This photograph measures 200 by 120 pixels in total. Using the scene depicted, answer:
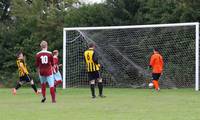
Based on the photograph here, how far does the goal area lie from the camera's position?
2788cm

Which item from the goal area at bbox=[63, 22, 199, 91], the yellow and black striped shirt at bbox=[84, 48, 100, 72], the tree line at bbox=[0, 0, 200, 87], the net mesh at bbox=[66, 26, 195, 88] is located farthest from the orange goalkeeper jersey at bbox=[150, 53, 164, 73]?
the tree line at bbox=[0, 0, 200, 87]

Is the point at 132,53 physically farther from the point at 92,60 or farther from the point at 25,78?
the point at 92,60

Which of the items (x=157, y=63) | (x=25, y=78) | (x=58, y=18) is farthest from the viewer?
(x=58, y=18)

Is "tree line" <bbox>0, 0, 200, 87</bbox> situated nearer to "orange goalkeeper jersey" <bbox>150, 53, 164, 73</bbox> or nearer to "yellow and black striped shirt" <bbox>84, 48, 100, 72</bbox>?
"orange goalkeeper jersey" <bbox>150, 53, 164, 73</bbox>

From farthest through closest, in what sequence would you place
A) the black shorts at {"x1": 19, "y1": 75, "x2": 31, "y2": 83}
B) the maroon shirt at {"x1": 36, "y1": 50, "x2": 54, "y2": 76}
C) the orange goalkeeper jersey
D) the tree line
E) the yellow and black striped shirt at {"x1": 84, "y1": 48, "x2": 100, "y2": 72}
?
1. the tree line
2. the orange goalkeeper jersey
3. the black shorts at {"x1": 19, "y1": 75, "x2": 31, "y2": 83}
4. the yellow and black striped shirt at {"x1": 84, "y1": 48, "x2": 100, "y2": 72}
5. the maroon shirt at {"x1": 36, "y1": 50, "x2": 54, "y2": 76}

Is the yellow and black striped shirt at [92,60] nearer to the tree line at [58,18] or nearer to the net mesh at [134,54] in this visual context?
the net mesh at [134,54]

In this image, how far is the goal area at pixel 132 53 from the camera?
91.5 ft

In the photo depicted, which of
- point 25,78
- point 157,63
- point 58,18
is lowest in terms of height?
point 25,78

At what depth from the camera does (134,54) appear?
1146 inches

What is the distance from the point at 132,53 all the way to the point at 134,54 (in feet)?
0.39

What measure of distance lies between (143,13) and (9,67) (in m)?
11.0

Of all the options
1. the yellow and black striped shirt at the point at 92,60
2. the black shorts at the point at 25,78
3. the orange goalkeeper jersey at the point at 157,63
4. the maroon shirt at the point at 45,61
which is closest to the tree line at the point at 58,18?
the orange goalkeeper jersey at the point at 157,63

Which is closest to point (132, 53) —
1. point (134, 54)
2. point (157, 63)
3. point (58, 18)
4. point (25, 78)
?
point (134, 54)

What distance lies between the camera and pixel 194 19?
31.9 meters
